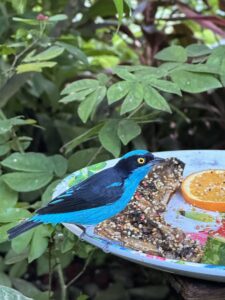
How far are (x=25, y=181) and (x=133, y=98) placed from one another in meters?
0.32

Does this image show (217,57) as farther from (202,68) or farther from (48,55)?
(48,55)

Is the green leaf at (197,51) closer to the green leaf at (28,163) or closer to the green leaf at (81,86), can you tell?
the green leaf at (81,86)

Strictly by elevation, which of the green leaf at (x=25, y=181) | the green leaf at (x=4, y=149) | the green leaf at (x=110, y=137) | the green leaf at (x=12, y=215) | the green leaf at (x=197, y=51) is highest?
the green leaf at (x=197, y=51)

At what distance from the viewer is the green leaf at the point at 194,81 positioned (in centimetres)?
149

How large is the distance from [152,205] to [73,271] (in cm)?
109

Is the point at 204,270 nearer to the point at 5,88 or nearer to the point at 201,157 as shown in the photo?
the point at 201,157

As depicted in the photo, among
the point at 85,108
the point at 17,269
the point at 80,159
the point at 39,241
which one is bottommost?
the point at 17,269

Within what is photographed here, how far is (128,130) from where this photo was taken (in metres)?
1.56

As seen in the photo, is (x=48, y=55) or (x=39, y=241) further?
(x=48, y=55)

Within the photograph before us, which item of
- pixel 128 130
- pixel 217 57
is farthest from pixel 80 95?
pixel 217 57

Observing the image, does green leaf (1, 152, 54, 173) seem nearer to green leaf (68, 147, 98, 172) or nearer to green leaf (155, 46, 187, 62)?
green leaf (68, 147, 98, 172)

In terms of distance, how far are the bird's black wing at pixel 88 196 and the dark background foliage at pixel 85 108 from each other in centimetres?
19

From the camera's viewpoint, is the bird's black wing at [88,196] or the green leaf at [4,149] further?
the green leaf at [4,149]

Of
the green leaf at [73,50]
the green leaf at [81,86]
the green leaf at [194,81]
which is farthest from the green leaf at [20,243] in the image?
the green leaf at [73,50]
